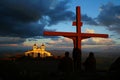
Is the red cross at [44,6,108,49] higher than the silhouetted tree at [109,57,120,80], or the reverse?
the red cross at [44,6,108,49]

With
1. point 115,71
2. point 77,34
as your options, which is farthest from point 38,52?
point 115,71

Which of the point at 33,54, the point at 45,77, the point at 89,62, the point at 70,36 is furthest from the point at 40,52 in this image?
the point at 45,77

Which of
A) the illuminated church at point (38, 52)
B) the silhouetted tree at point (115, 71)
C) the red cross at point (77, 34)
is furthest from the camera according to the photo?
the illuminated church at point (38, 52)

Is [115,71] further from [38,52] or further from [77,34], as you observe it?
[38,52]

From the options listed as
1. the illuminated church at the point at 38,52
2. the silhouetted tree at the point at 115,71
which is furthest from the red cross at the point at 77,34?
the illuminated church at the point at 38,52

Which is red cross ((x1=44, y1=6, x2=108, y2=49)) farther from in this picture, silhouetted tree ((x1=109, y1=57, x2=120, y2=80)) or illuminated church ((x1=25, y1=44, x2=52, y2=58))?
illuminated church ((x1=25, y1=44, x2=52, y2=58))

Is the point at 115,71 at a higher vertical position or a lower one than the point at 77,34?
lower

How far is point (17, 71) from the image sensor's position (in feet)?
38.7

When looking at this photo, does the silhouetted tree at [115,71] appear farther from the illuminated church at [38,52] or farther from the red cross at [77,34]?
the illuminated church at [38,52]

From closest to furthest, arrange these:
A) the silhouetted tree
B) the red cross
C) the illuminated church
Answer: the silhouetted tree
the red cross
the illuminated church

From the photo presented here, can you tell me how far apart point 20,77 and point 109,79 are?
3.21 meters

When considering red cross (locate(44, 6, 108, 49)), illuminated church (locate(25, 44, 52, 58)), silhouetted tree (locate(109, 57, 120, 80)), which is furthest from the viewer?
illuminated church (locate(25, 44, 52, 58))

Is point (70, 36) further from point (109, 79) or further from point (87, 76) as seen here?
point (109, 79)

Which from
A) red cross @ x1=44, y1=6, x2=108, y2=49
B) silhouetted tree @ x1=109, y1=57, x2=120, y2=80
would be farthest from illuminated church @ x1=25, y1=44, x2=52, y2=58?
silhouetted tree @ x1=109, y1=57, x2=120, y2=80
